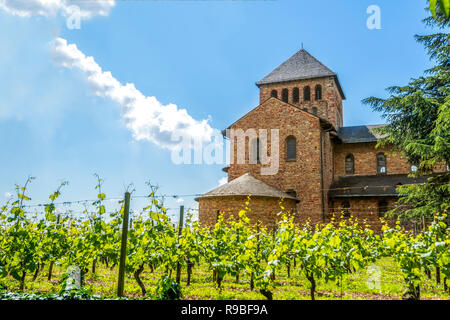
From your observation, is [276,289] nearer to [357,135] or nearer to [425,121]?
[425,121]

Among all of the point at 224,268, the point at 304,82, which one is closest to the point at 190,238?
the point at 224,268

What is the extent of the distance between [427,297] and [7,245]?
9.25 m

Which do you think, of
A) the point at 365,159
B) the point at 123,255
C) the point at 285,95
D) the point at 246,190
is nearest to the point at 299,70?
the point at 285,95

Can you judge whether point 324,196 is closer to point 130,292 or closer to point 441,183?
point 441,183

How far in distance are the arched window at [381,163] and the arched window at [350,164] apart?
1.59 metres

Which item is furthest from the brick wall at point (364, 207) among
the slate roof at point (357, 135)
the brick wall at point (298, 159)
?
the slate roof at point (357, 135)

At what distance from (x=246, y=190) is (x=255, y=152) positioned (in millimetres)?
4071

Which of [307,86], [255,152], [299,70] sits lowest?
[255,152]

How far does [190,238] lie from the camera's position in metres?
8.33

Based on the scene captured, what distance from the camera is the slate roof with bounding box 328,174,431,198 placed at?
2120 cm

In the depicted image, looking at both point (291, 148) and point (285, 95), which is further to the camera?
point (285, 95)

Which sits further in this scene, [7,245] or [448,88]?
[448,88]

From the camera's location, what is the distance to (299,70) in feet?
104

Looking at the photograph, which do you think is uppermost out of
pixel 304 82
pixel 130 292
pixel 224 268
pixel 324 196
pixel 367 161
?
pixel 304 82
